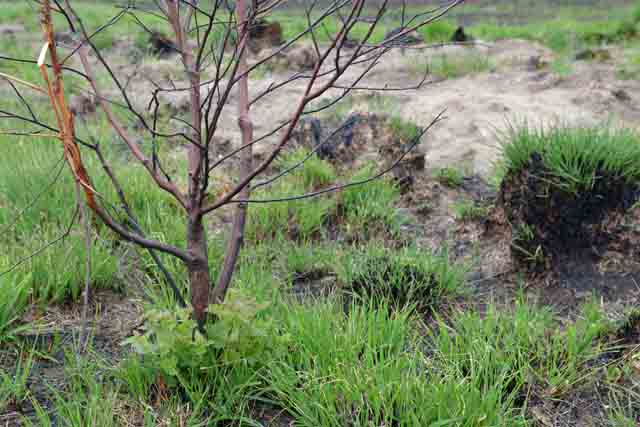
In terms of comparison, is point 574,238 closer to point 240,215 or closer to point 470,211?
point 470,211

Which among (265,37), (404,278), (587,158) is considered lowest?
(404,278)

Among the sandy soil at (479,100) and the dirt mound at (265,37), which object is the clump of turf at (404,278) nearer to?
the sandy soil at (479,100)

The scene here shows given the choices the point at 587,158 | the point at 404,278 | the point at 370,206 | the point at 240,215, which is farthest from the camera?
the point at 370,206

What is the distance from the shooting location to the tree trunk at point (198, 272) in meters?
1.74

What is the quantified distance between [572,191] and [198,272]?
1490mm

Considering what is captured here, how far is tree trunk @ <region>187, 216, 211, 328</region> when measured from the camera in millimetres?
1736

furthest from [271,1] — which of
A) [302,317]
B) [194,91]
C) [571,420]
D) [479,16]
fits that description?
[479,16]

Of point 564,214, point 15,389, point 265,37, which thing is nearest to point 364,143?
point 564,214

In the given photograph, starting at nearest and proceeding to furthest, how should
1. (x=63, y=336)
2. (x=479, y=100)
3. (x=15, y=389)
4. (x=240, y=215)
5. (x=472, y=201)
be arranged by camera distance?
1. (x=15, y=389)
2. (x=240, y=215)
3. (x=63, y=336)
4. (x=472, y=201)
5. (x=479, y=100)

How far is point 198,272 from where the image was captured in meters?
1.77

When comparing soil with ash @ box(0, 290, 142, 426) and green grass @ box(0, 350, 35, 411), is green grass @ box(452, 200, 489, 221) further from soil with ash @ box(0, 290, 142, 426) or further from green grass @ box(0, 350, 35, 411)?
green grass @ box(0, 350, 35, 411)

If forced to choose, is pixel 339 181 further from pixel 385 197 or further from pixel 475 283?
pixel 475 283

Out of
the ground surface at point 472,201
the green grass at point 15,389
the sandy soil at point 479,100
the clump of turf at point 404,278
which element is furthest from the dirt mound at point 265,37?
the green grass at point 15,389

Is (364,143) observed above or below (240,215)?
below
